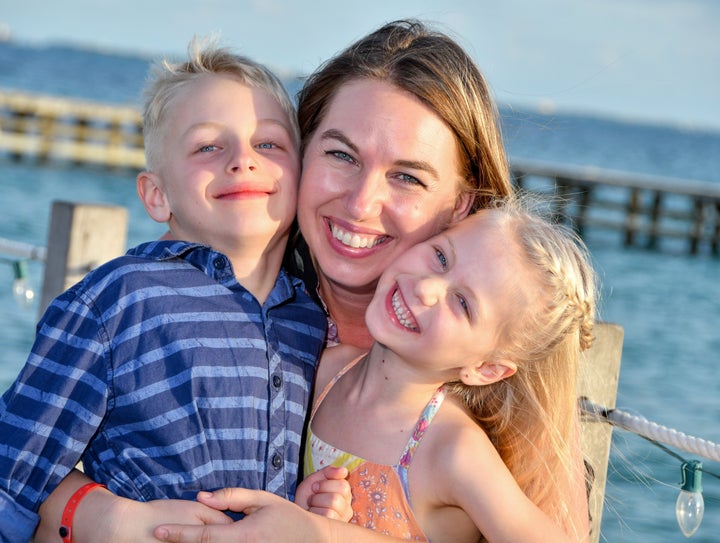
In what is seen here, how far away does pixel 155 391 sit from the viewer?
7.72 ft

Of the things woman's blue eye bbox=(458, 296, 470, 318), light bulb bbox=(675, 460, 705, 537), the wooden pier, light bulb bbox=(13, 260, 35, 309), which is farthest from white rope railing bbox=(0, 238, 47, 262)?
the wooden pier

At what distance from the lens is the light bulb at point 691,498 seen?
2.73 m

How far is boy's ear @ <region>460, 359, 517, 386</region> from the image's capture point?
2576mm

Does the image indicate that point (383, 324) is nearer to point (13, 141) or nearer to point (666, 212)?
point (666, 212)

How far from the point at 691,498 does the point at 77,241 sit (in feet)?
8.28

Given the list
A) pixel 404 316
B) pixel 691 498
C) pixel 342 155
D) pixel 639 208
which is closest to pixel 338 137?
pixel 342 155

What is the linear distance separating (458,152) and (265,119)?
0.58 meters

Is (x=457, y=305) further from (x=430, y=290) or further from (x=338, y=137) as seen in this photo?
(x=338, y=137)

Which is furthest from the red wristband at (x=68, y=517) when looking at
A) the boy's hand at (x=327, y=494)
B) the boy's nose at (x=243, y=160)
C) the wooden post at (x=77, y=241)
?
the wooden post at (x=77, y=241)

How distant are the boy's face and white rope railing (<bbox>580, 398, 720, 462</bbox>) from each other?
1.07 meters

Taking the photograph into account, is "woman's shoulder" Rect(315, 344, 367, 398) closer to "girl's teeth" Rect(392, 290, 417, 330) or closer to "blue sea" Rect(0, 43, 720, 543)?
"girl's teeth" Rect(392, 290, 417, 330)

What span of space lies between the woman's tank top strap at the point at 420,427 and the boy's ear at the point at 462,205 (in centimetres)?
58

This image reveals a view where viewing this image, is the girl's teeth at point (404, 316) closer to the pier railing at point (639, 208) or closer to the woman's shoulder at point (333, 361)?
the woman's shoulder at point (333, 361)

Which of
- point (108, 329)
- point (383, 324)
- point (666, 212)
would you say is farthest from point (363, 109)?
point (666, 212)
